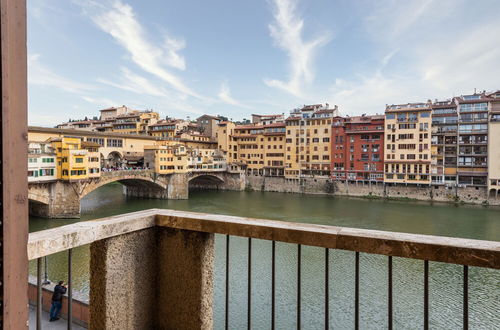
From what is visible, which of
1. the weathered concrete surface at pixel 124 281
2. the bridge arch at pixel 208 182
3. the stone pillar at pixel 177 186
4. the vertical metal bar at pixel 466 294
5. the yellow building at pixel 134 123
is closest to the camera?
the vertical metal bar at pixel 466 294

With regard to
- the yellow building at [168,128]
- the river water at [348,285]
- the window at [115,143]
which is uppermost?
the yellow building at [168,128]

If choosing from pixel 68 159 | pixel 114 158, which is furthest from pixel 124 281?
pixel 114 158

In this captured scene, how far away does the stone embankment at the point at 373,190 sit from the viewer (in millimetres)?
41625

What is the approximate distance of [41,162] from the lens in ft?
92.1

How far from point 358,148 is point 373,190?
7282mm

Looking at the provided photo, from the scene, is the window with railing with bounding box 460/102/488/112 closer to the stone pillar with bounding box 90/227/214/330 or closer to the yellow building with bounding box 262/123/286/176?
the yellow building with bounding box 262/123/286/176

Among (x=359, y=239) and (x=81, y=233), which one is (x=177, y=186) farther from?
(x=359, y=239)

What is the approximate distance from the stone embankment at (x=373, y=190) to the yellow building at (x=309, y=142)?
6.34ft

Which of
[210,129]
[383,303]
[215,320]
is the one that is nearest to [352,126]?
[210,129]

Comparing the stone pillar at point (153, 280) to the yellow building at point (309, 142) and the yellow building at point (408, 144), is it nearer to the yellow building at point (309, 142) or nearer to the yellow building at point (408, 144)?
the yellow building at point (408, 144)

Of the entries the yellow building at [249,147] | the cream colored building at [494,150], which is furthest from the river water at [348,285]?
the yellow building at [249,147]

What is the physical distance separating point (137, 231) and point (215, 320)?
10517 millimetres

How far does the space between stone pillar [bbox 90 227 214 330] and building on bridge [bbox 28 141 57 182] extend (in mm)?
29579

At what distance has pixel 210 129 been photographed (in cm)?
7250
